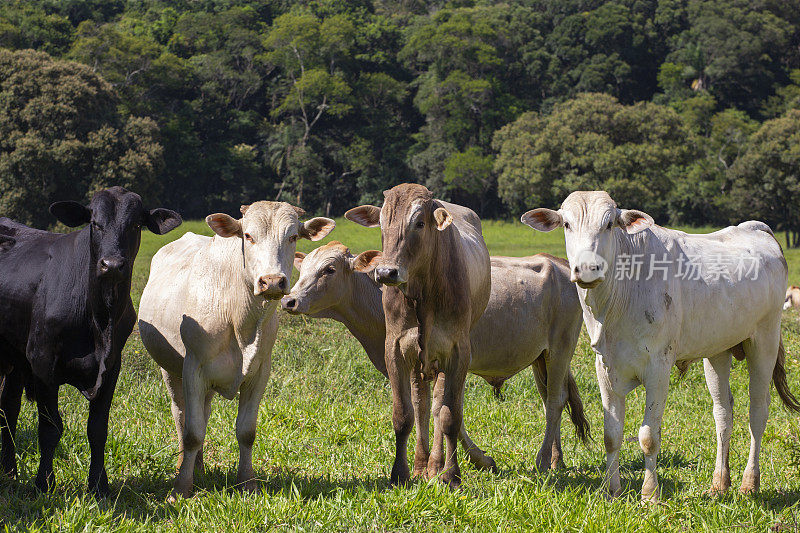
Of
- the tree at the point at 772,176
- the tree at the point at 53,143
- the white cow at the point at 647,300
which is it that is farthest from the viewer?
the tree at the point at 772,176

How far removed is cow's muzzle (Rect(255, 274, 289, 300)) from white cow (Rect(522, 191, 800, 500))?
A: 5.87 ft

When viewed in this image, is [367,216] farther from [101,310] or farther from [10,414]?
[10,414]

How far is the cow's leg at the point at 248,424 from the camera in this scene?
5.95 m

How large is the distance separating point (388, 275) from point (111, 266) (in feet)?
5.87

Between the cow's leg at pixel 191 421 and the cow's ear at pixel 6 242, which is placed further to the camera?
the cow's ear at pixel 6 242

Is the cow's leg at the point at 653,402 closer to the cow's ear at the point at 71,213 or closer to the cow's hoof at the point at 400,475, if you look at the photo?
the cow's hoof at the point at 400,475

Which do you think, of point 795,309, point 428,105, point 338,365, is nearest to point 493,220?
point 428,105

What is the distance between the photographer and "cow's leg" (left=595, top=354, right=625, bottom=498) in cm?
580

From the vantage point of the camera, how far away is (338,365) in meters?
10.7

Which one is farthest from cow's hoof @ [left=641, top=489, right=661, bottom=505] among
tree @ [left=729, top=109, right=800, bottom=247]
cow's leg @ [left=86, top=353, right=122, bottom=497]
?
tree @ [left=729, top=109, right=800, bottom=247]

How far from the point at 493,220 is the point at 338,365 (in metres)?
50.0

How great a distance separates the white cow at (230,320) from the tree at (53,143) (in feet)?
108

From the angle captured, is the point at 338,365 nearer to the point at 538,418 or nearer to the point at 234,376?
the point at 538,418

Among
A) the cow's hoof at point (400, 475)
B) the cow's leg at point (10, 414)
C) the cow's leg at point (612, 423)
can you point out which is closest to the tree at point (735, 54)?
the cow's leg at point (612, 423)
